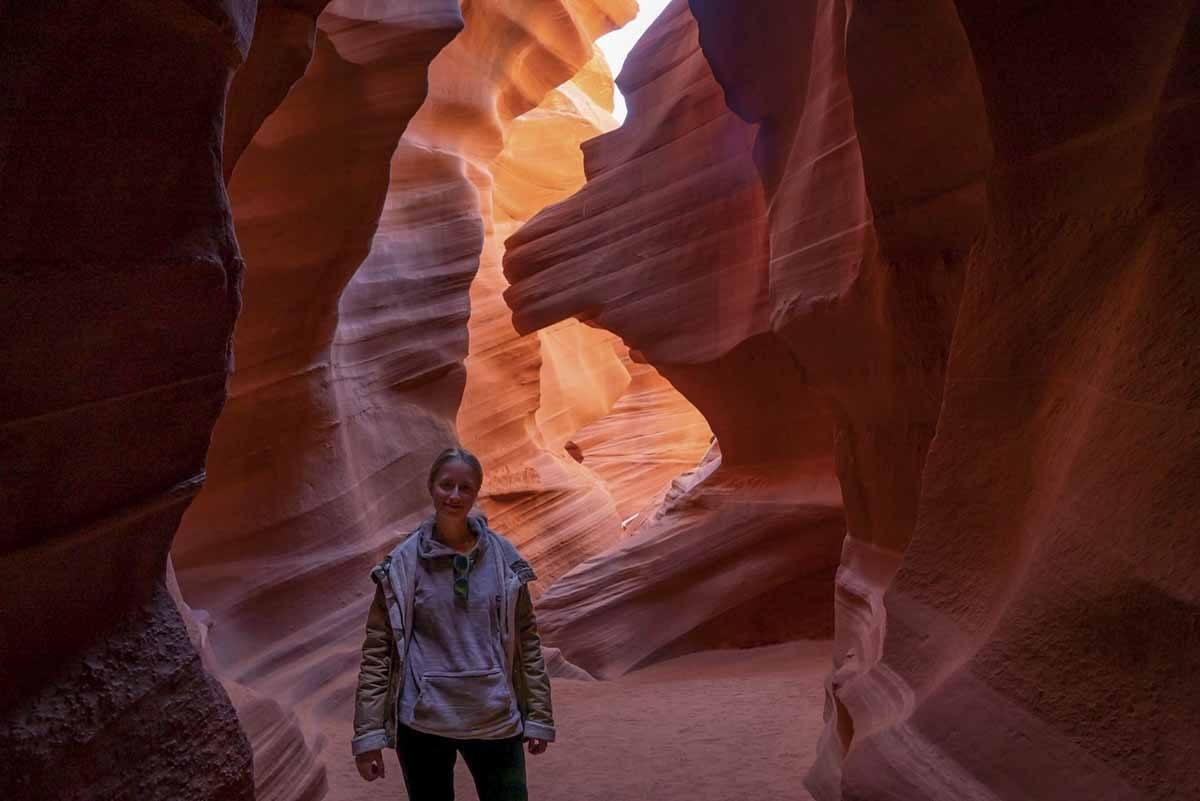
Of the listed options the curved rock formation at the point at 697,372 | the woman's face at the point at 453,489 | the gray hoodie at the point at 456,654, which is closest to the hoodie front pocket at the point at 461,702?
the gray hoodie at the point at 456,654

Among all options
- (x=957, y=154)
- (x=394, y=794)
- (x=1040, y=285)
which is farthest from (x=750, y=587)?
(x=1040, y=285)

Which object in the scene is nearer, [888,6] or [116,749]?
[116,749]

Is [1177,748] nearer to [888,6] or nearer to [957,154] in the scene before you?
[957,154]

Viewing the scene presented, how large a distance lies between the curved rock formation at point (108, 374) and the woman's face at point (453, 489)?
0.59 m

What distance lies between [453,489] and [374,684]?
0.51 metres

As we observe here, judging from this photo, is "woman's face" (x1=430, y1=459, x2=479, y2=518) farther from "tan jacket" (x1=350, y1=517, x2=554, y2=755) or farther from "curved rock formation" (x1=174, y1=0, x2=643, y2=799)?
"curved rock formation" (x1=174, y1=0, x2=643, y2=799)

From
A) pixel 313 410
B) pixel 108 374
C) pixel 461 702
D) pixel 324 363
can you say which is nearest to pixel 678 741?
pixel 461 702

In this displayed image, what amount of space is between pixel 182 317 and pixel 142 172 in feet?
0.97

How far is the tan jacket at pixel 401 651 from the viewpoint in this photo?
2.40 m

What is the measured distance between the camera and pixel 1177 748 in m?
1.93

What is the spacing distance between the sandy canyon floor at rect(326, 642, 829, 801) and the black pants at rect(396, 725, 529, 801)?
5.69 feet

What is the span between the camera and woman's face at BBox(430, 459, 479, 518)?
254cm

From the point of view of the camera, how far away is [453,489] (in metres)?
2.54

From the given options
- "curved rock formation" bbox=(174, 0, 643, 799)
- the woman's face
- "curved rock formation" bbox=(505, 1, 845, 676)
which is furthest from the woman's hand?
"curved rock formation" bbox=(505, 1, 845, 676)
